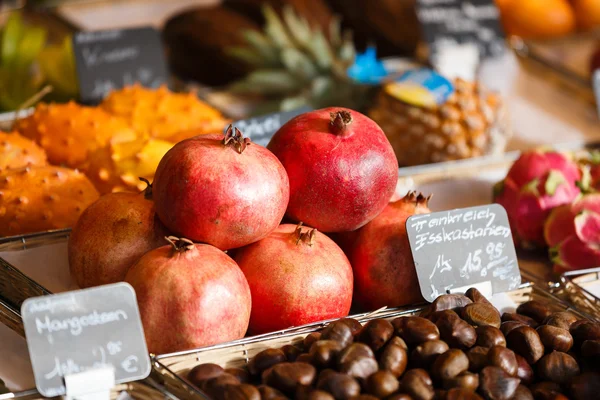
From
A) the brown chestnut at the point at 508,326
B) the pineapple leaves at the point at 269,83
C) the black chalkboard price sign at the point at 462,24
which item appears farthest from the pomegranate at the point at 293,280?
the black chalkboard price sign at the point at 462,24

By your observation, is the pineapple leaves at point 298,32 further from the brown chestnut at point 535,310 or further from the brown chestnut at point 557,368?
the brown chestnut at point 557,368

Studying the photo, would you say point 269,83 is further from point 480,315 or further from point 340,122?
point 480,315

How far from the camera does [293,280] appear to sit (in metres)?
0.96

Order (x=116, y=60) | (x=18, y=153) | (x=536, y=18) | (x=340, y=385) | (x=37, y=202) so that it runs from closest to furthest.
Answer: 1. (x=340, y=385)
2. (x=37, y=202)
3. (x=18, y=153)
4. (x=116, y=60)
5. (x=536, y=18)

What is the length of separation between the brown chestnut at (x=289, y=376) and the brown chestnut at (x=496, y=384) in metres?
0.19

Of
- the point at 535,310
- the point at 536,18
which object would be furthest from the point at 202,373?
the point at 536,18

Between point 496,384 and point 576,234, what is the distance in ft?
1.81

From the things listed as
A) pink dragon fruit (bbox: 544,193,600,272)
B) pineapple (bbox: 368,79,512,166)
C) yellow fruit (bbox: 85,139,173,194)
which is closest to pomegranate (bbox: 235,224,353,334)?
yellow fruit (bbox: 85,139,173,194)

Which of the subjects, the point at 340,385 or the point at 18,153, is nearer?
the point at 340,385

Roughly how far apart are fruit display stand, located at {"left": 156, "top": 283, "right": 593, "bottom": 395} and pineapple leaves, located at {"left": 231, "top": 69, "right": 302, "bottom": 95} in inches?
45.5

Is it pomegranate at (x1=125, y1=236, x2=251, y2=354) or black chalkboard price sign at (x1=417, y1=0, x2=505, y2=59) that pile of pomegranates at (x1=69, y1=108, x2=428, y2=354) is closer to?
pomegranate at (x1=125, y1=236, x2=251, y2=354)

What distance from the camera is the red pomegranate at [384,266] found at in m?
1.06

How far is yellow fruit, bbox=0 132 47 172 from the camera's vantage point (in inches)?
53.2

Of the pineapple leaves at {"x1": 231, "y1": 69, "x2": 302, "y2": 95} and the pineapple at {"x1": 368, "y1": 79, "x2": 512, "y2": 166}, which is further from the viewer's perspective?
the pineapple leaves at {"x1": 231, "y1": 69, "x2": 302, "y2": 95}
